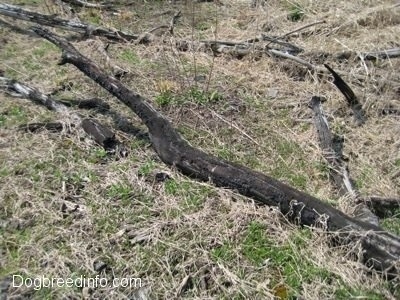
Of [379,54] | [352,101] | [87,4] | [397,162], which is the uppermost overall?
[379,54]

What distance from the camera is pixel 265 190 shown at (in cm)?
334

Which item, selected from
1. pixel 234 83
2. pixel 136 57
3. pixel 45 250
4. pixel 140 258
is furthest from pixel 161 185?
pixel 136 57

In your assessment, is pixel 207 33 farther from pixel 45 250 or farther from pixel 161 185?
pixel 45 250

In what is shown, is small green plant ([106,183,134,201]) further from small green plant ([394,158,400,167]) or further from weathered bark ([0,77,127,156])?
small green plant ([394,158,400,167])

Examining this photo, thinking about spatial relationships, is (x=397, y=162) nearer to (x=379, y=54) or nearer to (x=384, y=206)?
(x=384, y=206)

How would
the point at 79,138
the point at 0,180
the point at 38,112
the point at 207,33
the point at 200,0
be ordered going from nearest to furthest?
1. the point at 0,180
2. the point at 79,138
3. the point at 38,112
4. the point at 207,33
5. the point at 200,0

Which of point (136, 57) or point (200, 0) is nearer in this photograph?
point (136, 57)

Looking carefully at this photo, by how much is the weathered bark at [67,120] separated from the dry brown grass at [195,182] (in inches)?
4.1

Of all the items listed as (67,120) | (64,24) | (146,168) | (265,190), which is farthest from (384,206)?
(64,24)

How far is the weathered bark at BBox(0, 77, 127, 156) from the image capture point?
4082 mm

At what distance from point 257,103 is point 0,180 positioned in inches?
103

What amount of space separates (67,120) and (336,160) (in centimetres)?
245

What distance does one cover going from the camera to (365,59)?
5301mm

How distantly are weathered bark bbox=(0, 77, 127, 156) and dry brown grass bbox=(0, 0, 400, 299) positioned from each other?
0.10 m
